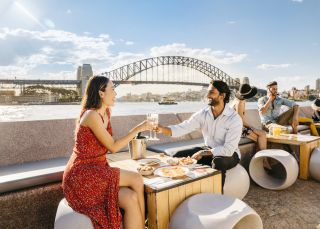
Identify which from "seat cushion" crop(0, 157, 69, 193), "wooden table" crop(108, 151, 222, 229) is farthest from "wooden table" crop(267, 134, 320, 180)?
"seat cushion" crop(0, 157, 69, 193)

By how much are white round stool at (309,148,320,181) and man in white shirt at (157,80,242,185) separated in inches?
46.1

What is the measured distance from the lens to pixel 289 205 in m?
2.75

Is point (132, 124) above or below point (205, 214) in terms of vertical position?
above

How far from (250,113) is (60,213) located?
4.83 meters

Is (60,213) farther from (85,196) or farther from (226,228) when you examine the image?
(226,228)

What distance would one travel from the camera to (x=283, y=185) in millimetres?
3049

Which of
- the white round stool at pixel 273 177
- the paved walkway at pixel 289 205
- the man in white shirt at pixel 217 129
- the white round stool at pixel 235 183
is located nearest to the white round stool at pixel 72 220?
the man in white shirt at pixel 217 129

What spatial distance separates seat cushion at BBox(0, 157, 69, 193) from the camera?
2.01 meters

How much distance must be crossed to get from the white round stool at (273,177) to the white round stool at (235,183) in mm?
641

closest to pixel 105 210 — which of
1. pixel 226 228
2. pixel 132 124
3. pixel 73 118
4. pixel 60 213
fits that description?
pixel 60 213

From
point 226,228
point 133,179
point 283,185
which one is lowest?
point 283,185

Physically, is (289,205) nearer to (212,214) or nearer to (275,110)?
(212,214)

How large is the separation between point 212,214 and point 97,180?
0.71m

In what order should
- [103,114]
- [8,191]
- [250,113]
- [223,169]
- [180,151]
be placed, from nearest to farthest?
[8,191] < [103,114] < [223,169] < [180,151] < [250,113]
